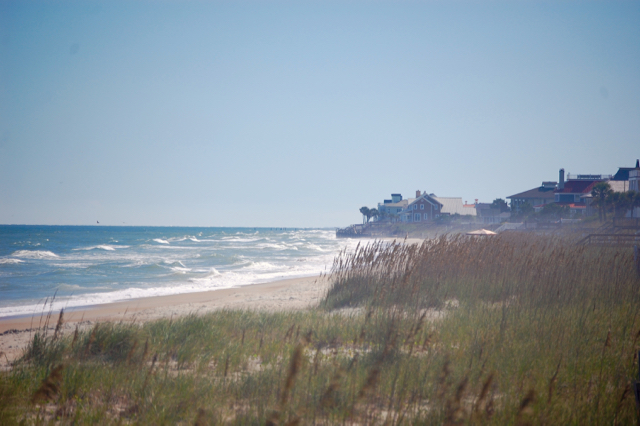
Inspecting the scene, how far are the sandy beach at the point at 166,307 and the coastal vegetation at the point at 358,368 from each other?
2456 millimetres

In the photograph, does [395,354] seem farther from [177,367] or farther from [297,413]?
[177,367]

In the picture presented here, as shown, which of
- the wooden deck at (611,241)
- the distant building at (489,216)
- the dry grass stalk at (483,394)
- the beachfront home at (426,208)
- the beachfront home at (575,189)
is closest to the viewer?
the dry grass stalk at (483,394)

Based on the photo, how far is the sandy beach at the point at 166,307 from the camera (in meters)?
9.56

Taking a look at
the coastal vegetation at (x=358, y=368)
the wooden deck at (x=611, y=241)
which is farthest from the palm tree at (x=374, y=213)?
the coastal vegetation at (x=358, y=368)

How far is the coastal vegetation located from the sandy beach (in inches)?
96.7

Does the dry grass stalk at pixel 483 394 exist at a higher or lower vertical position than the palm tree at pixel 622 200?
lower

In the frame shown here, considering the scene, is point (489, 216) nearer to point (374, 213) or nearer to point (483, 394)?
point (374, 213)

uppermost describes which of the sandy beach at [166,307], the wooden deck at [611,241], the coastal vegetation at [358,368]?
the wooden deck at [611,241]

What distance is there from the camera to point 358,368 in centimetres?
445

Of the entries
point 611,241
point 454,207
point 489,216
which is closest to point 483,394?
point 611,241

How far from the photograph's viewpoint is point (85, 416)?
3.55m

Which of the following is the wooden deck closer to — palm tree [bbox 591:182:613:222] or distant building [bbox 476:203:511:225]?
palm tree [bbox 591:182:613:222]

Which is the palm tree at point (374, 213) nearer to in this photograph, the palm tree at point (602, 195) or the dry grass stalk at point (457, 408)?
the palm tree at point (602, 195)

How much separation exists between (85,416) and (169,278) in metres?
19.4
